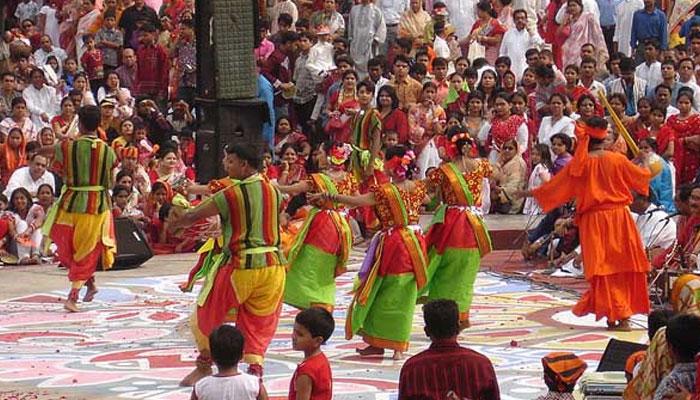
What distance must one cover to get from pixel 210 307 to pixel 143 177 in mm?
8530

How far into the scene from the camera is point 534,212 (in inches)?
762

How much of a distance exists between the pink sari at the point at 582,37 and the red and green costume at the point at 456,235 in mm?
9456

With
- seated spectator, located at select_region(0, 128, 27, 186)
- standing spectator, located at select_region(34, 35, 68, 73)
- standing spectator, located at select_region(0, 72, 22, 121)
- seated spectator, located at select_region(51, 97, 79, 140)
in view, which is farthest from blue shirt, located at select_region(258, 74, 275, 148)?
standing spectator, located at select_region(34, 35, 68, 73)

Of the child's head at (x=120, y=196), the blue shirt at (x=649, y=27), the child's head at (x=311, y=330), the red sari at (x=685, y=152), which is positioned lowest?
the child's head at (x=120, y=196)

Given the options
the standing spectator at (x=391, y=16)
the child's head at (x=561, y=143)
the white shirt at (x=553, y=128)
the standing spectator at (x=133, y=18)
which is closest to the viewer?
the child's head at (x=561, y=143)

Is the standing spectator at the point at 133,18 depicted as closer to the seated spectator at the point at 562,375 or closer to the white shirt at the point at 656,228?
the white shirt at the point at 656,228

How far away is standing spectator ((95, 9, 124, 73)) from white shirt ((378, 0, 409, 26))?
3.42 m

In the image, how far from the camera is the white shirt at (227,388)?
8.02 meters

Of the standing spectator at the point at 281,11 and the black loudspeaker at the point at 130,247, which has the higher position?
the standing spectator at the point at 281,11

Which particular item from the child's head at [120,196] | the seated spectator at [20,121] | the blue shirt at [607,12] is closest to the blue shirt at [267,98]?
the child's head at [120,196]

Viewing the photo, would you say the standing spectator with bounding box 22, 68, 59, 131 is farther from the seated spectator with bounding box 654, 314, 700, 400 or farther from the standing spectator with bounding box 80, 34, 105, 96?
the seated spectator with bounding box 654, 314, 700, 400

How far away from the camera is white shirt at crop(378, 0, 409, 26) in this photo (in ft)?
76.1

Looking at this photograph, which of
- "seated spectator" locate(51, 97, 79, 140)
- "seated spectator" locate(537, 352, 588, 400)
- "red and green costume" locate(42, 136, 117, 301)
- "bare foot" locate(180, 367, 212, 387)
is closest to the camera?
"seated spectator" locate(537, 352, 588, 400)

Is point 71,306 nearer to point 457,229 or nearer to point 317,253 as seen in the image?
point 317,253
